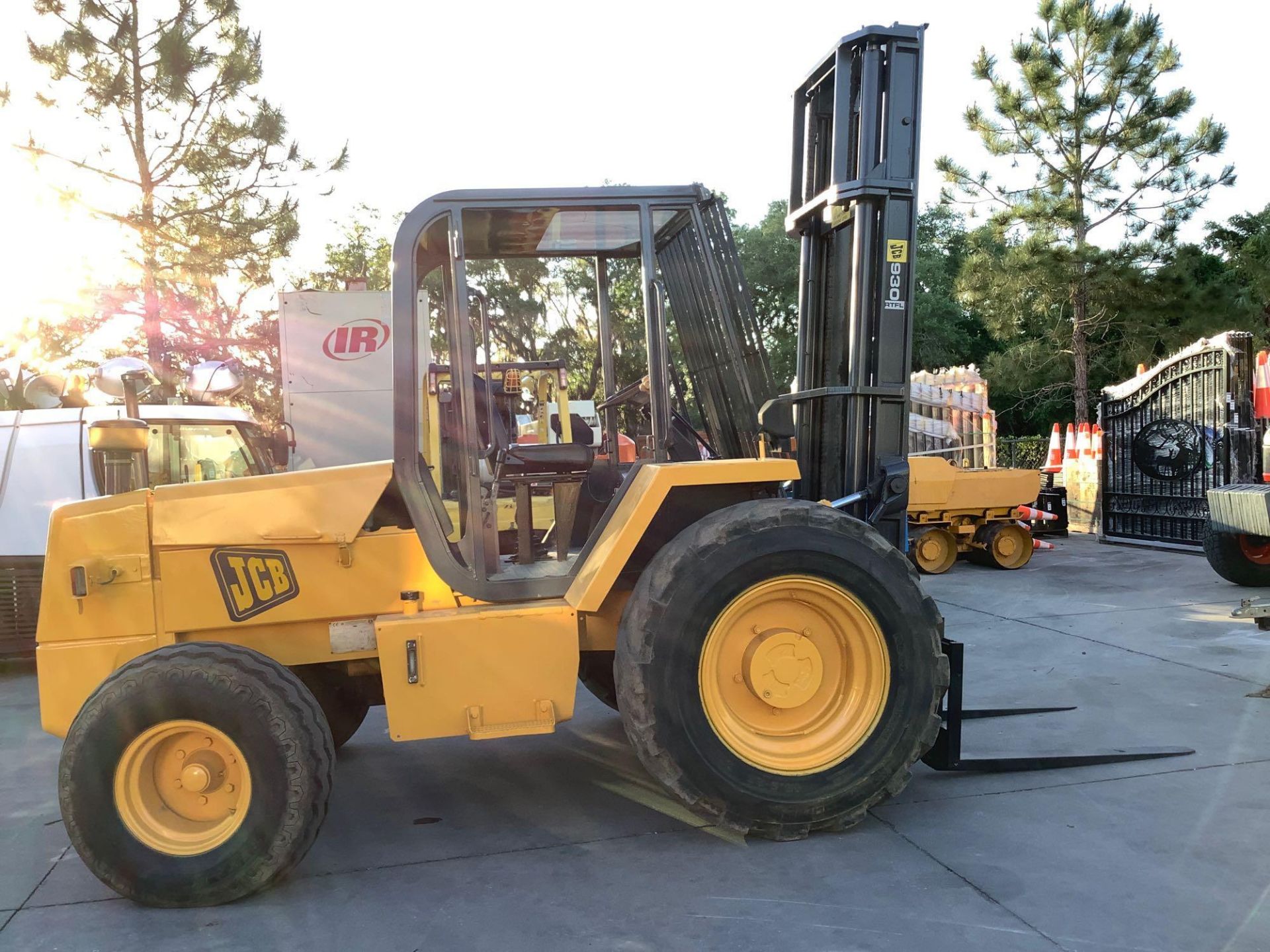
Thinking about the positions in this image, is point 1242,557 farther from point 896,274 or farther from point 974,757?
point 896,274

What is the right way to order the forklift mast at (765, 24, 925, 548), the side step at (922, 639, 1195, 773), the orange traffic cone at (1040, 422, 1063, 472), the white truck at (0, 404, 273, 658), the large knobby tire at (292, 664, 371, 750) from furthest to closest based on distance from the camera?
the orange traffic cone at (1040, 422, 1063, 472) < the white truck at (0, 404, 273, 658) < the large knobby tire at (292, 664, 371, 750) < the forklift mast at (765, 24, 925, 548) < the side step at (922, 639, 1195, 773)

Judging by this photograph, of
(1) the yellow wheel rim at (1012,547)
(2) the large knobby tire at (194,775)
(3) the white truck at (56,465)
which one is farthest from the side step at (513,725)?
(1) the yellow wheel rim at (1012,547)

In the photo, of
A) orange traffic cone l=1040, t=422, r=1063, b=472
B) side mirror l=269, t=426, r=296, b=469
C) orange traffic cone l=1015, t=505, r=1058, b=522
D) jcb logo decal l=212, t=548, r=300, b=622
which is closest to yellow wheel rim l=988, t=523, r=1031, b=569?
orange traffic cone l=1015, t=505, r=1058, b=522

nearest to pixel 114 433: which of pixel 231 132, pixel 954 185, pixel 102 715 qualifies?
pixel 102 715

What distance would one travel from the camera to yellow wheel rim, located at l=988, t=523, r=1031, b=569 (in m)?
12.3

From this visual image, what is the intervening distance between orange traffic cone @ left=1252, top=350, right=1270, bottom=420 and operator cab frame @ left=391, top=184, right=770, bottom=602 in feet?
29.6

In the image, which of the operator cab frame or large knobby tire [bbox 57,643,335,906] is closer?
large knobby tire [bbox 57,643,335,906]

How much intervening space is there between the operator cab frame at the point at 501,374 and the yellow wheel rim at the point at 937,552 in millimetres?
8315

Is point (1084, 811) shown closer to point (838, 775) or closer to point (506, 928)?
point (838, 775)

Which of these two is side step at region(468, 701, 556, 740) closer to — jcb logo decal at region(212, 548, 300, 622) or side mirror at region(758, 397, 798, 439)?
jcb logo decal at region(212, 548, 300, 622)

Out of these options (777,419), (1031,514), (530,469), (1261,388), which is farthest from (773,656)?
(1031,514)

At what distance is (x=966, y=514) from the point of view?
12.1 meters

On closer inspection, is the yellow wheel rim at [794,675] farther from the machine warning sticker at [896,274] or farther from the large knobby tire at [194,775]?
the large knobby tire at [194,775]

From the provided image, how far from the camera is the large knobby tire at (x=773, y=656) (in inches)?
156
